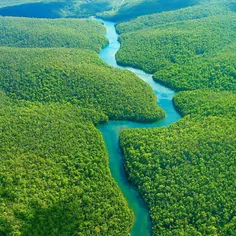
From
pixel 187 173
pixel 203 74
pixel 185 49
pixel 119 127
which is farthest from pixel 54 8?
pixel 187 173

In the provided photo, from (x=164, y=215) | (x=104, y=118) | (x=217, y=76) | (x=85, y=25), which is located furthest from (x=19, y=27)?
(x=164, y=215)

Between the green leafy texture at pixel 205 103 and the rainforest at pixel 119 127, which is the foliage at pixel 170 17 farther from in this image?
the green leafy texture at pixel 205 103

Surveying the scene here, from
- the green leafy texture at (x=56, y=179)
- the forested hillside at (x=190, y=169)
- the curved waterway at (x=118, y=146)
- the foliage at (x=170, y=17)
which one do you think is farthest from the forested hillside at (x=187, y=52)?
the green leafy texture at (x=56, y=179)

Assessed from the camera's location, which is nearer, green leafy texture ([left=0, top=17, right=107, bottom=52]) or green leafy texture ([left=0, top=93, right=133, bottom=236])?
green leafy texture ([left=0, top=93, right=133, bottom=236])

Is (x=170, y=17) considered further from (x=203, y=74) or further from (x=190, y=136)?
(x=190, y=136)

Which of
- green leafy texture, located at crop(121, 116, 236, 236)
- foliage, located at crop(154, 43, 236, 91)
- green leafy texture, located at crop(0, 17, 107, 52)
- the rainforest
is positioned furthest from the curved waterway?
green leafy texture, located at crop(0, 17, 107, 52)

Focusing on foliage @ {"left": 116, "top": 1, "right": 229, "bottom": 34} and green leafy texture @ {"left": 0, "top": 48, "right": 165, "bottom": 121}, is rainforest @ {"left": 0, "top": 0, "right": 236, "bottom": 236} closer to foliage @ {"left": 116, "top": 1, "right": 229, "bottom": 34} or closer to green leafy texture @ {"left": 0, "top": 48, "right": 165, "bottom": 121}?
green leafy texture @ {"left": 0, "top": 48, "right": 165, "bottom": 121}

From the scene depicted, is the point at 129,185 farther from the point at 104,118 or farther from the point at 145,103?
the point at 145,103
